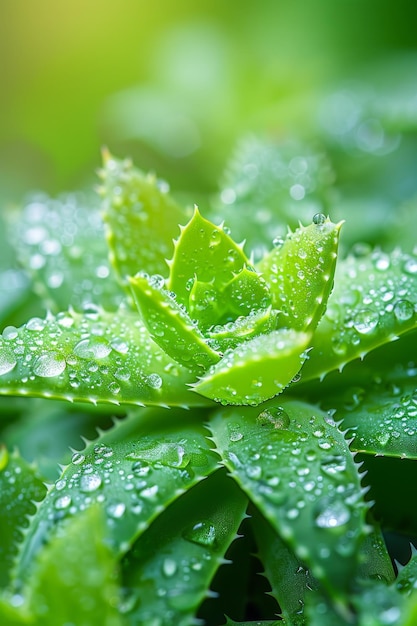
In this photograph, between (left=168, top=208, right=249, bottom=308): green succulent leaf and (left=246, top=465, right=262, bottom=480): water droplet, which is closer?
(left=246, top=465, right=262, bottom=480): water droplet

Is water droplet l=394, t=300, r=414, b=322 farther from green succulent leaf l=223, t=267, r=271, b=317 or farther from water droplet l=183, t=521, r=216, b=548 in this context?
water droplet l=183, t=521, r=216, b=548

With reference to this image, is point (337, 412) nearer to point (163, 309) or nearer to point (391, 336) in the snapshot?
point (391, 336)

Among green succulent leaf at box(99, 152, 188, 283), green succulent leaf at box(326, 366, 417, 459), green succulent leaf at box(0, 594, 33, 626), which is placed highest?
green succulent leaf at box(99, 152, 188, 283)

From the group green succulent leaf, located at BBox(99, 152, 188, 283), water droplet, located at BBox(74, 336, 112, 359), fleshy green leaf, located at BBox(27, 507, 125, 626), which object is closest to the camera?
fleshy green leaf, located at BBox(27, 507, 125, 626)

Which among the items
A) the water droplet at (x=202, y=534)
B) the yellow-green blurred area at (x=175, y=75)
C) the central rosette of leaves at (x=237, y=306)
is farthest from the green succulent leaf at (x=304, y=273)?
the yellow-green blurred area at (x=175, y=75)

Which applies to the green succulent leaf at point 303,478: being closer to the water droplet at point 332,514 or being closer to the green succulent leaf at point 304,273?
the water droplet at point 332,514

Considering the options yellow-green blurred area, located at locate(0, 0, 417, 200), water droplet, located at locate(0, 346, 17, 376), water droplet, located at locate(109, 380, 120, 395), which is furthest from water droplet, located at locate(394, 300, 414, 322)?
yellow-green blurred area, located at locate(0, 0, 417, 200)

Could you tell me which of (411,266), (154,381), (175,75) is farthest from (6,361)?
(175,75)
